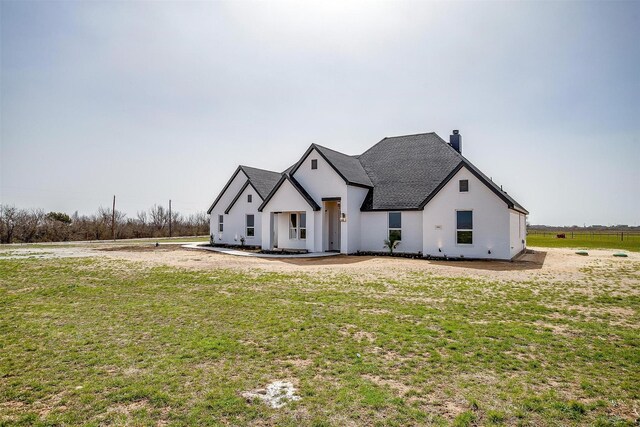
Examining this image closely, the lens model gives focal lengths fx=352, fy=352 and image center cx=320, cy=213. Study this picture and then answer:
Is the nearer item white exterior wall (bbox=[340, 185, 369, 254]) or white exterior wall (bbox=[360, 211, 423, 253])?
white exterior wall (bbox=[360, 211, 423, 253])

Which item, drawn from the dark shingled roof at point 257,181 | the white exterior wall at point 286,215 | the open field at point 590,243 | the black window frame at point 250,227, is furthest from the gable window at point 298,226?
the open field at point 590,243

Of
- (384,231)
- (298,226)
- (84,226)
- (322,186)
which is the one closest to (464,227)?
(384,231)

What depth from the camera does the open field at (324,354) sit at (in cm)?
383

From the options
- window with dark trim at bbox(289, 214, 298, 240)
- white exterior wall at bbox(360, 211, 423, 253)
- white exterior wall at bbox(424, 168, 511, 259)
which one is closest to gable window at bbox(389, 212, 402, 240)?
white exterior wall at bbox(360, 211, 423, 253)

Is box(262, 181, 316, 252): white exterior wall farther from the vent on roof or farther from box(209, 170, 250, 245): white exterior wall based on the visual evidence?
the vent on roof

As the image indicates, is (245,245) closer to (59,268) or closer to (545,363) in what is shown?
(59,268)

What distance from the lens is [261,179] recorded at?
3066 cm

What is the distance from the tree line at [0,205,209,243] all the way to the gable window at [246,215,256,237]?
23299mm

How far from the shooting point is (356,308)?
329 inches

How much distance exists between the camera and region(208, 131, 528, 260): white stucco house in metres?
19.3

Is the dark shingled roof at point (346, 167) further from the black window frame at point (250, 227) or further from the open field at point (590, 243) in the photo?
the open field at point (590, 243)

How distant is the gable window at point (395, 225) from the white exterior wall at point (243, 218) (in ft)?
36.3

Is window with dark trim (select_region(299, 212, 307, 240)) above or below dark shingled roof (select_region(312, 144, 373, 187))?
below

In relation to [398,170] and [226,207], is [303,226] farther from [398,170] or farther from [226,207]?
[226,207]
